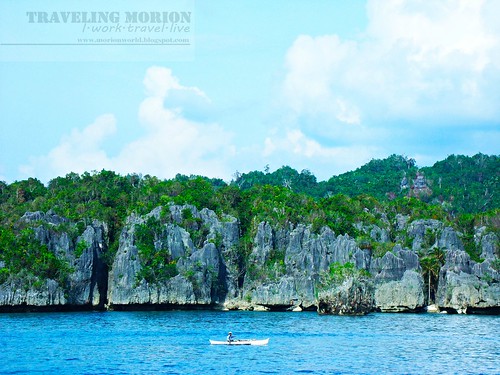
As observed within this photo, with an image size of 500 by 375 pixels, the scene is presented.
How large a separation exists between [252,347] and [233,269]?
42069mm

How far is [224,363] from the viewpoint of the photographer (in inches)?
1901

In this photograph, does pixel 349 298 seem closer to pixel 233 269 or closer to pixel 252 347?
pixel 233 269

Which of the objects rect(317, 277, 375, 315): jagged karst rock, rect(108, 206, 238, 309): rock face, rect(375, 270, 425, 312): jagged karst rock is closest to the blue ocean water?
rect(317, 277, 375, 315): jagged karst rock

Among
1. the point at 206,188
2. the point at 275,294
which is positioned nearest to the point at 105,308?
the point at 275,294

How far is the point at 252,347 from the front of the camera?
55750 millimetres

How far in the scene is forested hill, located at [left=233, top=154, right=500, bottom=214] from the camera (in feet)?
486

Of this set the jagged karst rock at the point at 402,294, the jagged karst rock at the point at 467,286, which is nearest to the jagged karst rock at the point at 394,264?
the jagged karst rock at the point at 402,294

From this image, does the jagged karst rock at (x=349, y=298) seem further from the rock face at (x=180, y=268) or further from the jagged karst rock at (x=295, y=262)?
the rock face at (x=180, y=268)

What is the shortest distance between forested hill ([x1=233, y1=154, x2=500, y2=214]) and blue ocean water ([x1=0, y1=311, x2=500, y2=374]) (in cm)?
6982

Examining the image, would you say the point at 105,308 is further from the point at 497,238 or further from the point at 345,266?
the point at 497,238

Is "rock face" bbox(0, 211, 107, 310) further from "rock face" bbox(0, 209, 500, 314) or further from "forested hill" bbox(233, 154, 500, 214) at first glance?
"forested hill" bbox(233, 154, 500, 214)

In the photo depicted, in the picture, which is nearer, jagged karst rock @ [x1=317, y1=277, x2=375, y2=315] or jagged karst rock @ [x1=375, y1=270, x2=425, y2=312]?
jagged karst rock @ [x1=317, y1=277, x2=375, y2=315]

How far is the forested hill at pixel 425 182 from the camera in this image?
14800 centimetres

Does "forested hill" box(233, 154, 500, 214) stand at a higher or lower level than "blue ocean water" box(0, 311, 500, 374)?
higher
